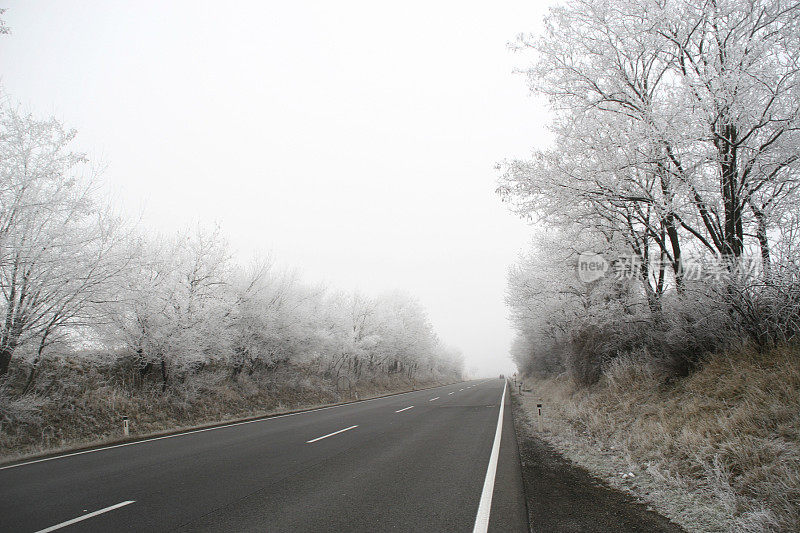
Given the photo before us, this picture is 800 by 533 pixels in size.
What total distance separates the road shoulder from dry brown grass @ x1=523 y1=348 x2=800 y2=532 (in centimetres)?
28

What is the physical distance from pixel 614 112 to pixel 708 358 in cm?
591

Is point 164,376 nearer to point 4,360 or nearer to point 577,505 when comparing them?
point 4,360

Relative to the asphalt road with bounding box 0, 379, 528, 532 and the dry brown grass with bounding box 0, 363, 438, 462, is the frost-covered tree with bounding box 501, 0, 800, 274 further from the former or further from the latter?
the dry brown grass with bounding box 0, 363, 438, 462

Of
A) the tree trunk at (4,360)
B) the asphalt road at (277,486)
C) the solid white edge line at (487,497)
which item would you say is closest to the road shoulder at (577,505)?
the asphalt road at (277,486)

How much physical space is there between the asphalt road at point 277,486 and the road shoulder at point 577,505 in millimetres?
227

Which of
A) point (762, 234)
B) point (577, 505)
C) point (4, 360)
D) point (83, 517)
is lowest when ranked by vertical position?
point (577, 505)

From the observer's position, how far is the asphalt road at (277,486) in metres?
4.46

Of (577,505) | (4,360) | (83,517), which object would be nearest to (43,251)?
(4,360)

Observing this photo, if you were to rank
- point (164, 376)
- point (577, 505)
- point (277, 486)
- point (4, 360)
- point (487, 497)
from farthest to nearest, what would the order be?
point (164, 376) < point (4, 360) < point (277, 486) < point (487, 497) < point (577, 505)

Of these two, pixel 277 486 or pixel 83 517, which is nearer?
pixel 83 517

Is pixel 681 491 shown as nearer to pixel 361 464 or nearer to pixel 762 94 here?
pixel 361 464

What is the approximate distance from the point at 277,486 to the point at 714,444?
6346 mm

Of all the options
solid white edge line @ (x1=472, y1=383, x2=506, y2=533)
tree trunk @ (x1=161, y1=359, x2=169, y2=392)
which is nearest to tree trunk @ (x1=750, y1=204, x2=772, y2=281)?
solid white edge line @ (x1=472, y1=383, x2=506, y2=533)

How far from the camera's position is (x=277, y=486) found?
19.1 ft
